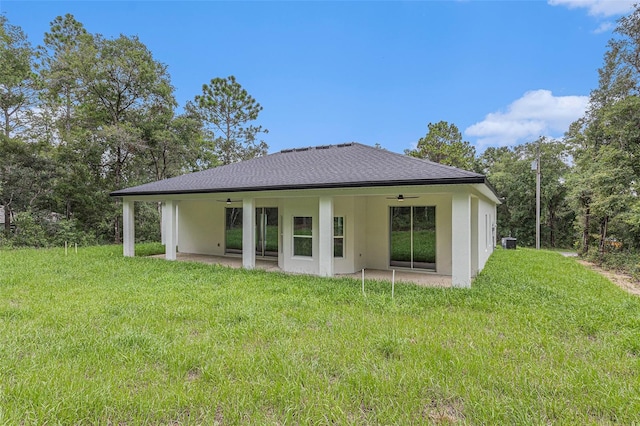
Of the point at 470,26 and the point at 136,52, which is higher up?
the point at 136,52

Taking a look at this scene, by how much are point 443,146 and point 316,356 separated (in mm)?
28550

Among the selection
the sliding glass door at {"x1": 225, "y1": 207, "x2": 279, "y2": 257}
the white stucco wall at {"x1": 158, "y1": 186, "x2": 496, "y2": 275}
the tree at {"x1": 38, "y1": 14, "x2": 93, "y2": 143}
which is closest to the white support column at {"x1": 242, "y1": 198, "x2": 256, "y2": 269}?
the white stucco wall at {"x1": 158, "y1": 186, "x2": 496, "y2": 275}

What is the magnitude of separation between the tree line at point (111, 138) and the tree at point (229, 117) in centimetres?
490

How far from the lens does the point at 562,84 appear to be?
816 inches

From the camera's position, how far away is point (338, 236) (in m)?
9.53

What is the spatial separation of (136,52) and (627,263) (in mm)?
25568

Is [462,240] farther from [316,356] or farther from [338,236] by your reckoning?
[316,356]

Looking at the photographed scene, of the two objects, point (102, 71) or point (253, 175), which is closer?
point (253, 175)

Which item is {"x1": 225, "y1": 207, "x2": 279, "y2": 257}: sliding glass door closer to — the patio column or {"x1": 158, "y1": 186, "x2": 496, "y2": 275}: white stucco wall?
{"x1": 158, "y1": 186, "x2": 496, "y2": 275}: white stucco wall

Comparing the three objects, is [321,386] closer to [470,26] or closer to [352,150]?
[352,150]

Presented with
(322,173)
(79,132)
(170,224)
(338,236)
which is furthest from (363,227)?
(79,132)

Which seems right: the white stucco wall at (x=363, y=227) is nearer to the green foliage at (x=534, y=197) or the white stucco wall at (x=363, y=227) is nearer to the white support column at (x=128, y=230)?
the white support column at (x=128, y=230)

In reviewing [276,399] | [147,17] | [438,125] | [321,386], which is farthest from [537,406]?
[438,125]

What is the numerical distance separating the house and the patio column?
0.03m
